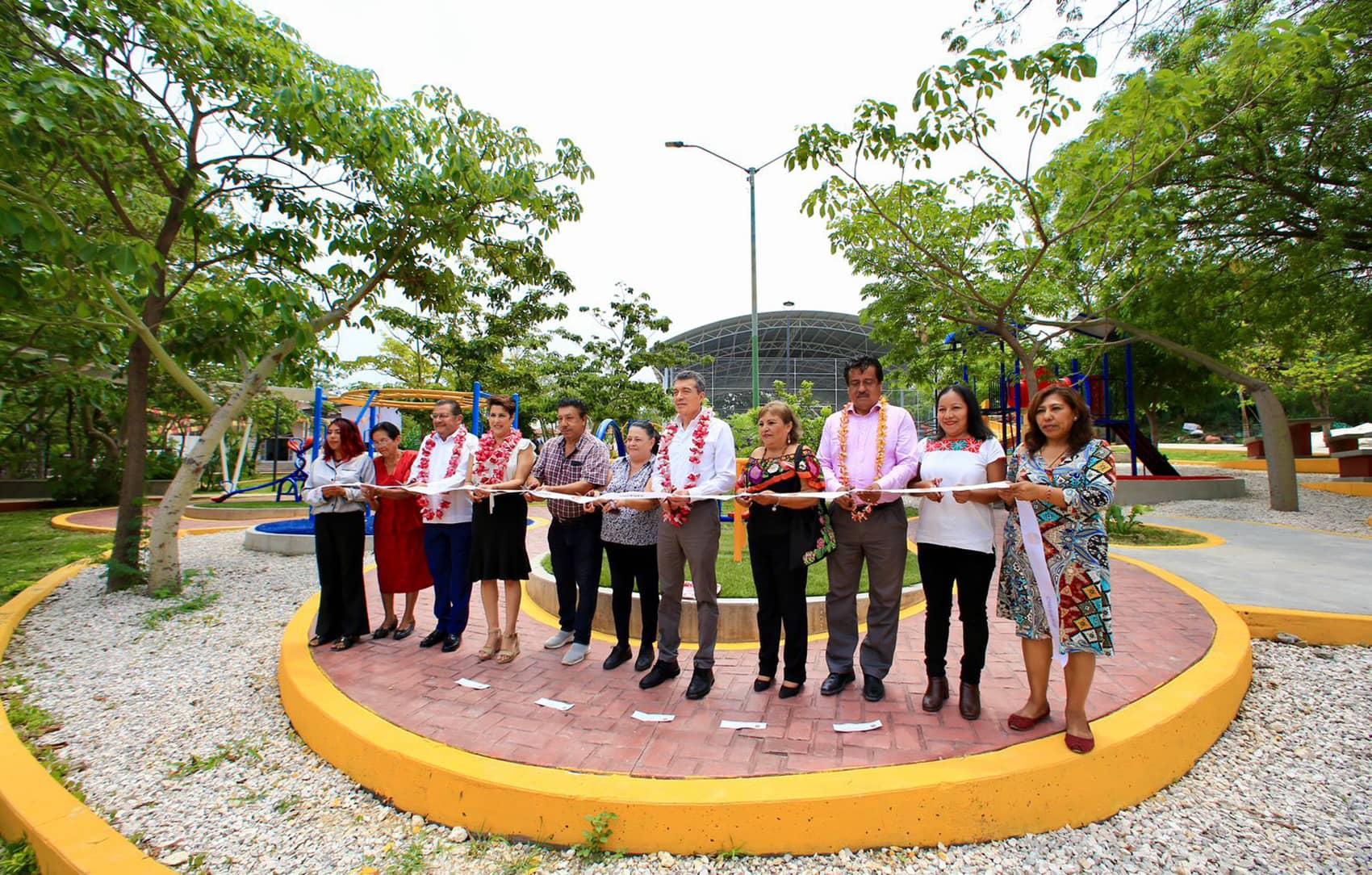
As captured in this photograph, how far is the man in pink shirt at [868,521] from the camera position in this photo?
3225 millimetres

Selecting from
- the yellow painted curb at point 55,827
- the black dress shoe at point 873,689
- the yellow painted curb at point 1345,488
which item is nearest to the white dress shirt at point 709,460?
the black dress shoe at point 873,689

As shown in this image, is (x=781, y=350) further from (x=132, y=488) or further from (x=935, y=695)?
(x=935, y=695)

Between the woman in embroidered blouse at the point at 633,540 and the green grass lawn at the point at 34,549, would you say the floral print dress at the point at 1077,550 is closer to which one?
the woman in embroidered blouse at the point at 633,540

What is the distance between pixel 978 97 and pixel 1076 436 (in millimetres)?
3930

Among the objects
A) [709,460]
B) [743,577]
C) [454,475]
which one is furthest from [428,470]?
[743,577]

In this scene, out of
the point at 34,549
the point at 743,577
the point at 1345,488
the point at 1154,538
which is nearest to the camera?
the point at 743,577

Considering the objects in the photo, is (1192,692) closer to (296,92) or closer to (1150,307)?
(296,92)

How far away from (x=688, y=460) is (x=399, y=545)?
93.0 inches

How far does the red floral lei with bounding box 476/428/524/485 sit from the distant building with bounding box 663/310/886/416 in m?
31.1

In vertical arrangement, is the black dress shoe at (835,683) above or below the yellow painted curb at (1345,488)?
below

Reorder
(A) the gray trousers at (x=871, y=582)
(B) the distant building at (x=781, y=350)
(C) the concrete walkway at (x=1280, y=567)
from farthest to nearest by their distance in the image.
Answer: (B) the distant building at (x=781, y=350)
(C) the concrete walkway at (x=1280, y=567)
(A) the gray trousers at (x=871, y=582)

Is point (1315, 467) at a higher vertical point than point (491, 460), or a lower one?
lower

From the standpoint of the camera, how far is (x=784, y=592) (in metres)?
3.35

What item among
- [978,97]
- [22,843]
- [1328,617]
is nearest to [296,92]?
[22,843]
